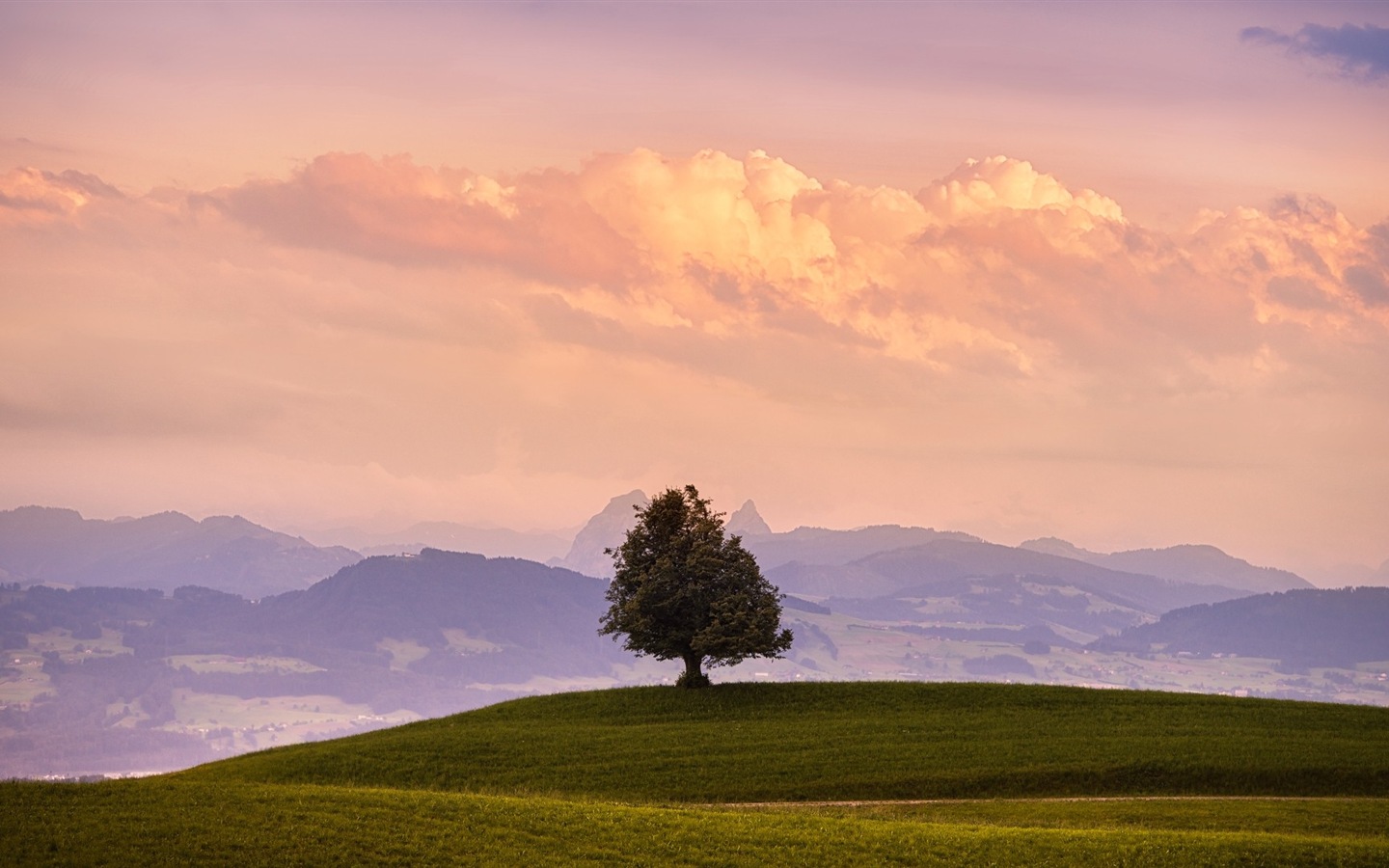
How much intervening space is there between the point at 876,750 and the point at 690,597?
22644 mm

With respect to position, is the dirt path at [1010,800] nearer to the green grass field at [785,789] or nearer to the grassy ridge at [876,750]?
the green grass field at [785,789]

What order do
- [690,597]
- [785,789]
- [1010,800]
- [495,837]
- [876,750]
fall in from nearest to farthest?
[495,837]
[1010,800]
[785,789]
[876,750]
[690,597]

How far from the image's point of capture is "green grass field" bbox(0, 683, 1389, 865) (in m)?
41.9

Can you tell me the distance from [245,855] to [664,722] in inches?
1412

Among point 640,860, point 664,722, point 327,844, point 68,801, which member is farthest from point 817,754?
point 68,801

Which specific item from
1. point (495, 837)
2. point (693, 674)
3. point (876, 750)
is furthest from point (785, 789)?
point (693, 674)

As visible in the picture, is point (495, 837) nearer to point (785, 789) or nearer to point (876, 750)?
point (785, 789)

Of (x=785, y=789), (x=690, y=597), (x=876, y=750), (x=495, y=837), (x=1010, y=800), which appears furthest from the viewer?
(x=690, y=597)

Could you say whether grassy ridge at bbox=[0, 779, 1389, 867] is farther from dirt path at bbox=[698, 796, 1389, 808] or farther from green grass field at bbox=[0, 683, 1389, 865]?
dirt path at bbox=[698, 796, 1389, 808]

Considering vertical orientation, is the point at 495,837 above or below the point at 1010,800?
above

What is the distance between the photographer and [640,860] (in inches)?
1638

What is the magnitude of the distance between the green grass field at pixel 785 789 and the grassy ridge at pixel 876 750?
18 cm

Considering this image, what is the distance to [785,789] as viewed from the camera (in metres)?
57.2

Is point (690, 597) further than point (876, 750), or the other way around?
point (690, 597)
